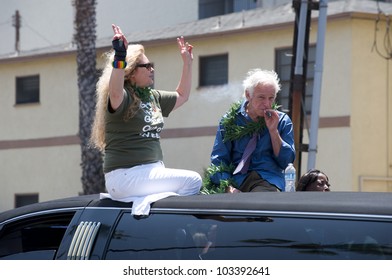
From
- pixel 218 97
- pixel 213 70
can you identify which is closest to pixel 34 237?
pixel 218 97

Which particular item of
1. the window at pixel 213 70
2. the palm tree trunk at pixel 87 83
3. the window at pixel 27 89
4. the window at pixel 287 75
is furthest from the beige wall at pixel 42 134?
the window at pixel 287 75

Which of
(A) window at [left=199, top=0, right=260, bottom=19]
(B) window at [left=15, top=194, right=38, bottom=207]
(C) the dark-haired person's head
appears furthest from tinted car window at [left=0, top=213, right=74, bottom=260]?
(A) window at [left=199, top=0, right=260, bottom=19]

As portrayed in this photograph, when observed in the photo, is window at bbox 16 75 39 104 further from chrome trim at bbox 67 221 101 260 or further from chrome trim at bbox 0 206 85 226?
chrome trim at bbox 67 221 101 260

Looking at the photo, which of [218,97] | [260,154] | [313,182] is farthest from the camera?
[218,97]

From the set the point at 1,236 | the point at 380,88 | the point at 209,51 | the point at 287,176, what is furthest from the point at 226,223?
the point at 209,51

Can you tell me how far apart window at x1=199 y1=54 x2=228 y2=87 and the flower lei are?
48.0 feet

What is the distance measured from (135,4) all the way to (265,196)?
2517 cm

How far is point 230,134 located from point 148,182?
1.00m

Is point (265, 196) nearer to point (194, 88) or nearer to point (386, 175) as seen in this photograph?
point (386, 175)

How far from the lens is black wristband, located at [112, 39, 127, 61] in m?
4.78

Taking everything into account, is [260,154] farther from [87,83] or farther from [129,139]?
[87,83]

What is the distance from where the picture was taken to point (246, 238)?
386cm

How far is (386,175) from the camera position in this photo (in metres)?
18.5

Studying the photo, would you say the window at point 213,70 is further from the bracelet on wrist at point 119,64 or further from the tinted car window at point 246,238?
the tinted car window at point 246,238
